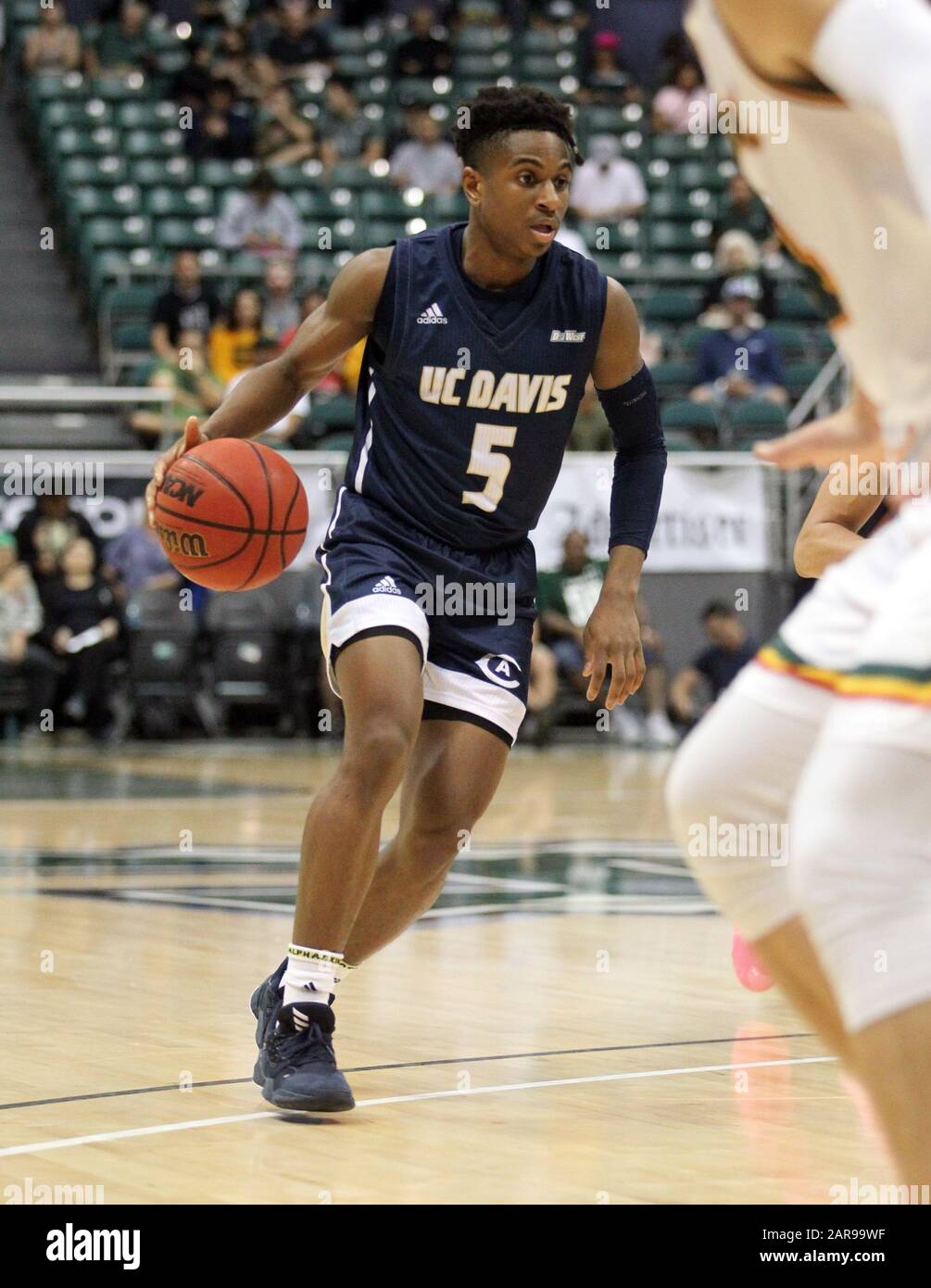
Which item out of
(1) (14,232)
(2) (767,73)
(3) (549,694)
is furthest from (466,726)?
(1) (14,232)

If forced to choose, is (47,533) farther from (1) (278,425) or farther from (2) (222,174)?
(2) (222,174)

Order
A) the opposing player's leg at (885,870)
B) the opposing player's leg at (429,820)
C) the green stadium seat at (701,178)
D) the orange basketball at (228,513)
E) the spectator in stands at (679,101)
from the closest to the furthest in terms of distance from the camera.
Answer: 1. the opposing player's leg at (885,870)
2. the opposing player's leg at (429,820)
3. the orange basketball at (228,513)
4. the green stadium seat at (701,178)
5. the spectator in stands at (679,101)

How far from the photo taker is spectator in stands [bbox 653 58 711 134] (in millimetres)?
19859

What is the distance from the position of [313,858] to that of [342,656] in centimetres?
44

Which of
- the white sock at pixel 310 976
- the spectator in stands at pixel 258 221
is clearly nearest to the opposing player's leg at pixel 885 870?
the white sock at pixel 310 976

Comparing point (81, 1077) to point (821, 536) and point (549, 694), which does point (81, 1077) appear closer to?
point (821, 536)

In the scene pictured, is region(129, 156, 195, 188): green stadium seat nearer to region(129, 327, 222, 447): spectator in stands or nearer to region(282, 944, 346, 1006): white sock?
region(129, 327, 222, 447): spectator in stands

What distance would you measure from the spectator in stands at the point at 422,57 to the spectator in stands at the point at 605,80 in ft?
4.85

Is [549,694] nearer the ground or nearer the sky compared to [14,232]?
nearer the ground

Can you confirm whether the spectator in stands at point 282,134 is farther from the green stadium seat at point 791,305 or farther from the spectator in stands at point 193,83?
the green stadium seat at point 791,305

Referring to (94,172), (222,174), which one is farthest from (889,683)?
(222,174)

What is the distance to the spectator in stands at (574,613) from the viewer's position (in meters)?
14.6

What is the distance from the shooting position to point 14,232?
18781 mm

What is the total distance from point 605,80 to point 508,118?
54.0 ft
